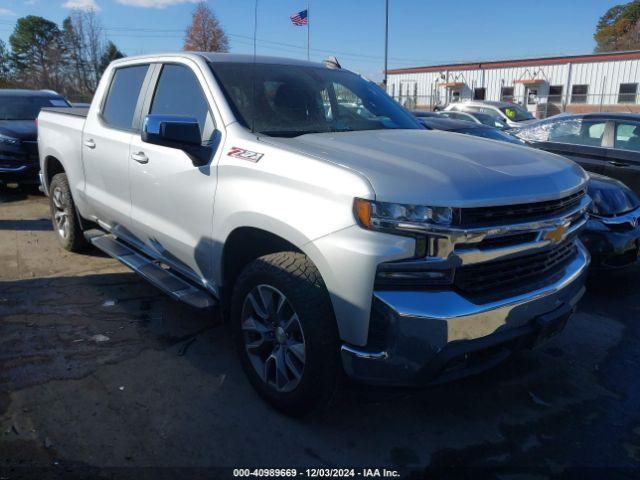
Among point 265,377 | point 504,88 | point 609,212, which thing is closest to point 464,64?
point 504,88

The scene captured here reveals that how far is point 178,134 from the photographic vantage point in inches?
116

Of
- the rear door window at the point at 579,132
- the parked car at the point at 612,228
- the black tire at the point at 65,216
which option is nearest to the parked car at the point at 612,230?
the parked car at the point at 612,228

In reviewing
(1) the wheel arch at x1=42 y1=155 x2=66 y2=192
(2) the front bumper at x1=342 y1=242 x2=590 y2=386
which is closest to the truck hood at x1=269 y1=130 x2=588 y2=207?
(2) the front bumper at x1=342 y1=242 x2=590 y2=386

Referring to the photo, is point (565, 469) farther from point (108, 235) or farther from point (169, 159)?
point (108, 235)

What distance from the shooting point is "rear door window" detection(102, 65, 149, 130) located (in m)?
4.12

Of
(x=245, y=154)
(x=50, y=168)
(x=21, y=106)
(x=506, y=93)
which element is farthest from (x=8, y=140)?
A: (x=506, y=93)

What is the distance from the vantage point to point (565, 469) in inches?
101

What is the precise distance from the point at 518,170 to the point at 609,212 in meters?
2.76

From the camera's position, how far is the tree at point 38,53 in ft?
145

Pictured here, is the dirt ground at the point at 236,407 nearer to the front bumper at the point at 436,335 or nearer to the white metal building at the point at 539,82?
the front bumper at the point at 436,335

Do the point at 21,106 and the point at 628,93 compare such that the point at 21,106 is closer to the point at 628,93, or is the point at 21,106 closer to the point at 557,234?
the point at 557,234

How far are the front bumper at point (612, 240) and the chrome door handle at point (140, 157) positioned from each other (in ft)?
12.2

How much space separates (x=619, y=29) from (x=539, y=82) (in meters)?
41.2

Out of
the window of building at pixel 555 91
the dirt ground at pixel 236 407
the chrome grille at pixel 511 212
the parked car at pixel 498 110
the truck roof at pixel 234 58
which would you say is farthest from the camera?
the window of building at pixel 555 91
